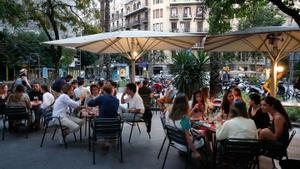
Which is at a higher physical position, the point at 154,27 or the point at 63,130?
the point at 154,27

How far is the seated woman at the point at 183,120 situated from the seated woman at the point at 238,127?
45 centimetres

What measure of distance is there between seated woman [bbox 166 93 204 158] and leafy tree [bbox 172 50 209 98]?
7.82 m

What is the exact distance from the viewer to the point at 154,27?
66625 millimetres

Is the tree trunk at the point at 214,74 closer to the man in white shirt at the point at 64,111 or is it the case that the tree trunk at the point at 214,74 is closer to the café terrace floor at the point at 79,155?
the café terrace floor at the point at 79,155

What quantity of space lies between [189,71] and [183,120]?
8.20 meters

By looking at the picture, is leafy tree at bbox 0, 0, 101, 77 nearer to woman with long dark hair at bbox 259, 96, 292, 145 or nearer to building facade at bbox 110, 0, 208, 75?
woman with long dark hair at bbox 259, 96, 292, 145

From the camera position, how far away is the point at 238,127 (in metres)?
4.48

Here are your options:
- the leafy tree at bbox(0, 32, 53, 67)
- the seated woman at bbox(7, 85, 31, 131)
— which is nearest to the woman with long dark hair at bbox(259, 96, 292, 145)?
the seated woman at bbox(7, 85, 31, 131)

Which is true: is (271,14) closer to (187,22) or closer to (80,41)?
(80,41)

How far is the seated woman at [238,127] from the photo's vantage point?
4469 millimetres

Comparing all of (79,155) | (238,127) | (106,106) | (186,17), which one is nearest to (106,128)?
(106,106)

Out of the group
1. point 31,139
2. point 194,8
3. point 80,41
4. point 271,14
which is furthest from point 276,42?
point 194,8

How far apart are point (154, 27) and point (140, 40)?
58900mm

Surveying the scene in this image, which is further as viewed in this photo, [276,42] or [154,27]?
[154,27]
